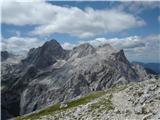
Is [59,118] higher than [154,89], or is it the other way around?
[154,89]

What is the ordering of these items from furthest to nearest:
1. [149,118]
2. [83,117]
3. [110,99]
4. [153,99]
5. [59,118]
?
1. [110,99]
2. [59,118]
3. [83,117]
4. [153,99]
5. [149,118]

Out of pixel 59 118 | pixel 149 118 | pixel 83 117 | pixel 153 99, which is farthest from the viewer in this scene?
pixel 59 118

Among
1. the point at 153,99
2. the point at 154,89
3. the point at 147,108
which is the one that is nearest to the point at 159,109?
the point at 147,108

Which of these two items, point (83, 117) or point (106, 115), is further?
point (83, 117)

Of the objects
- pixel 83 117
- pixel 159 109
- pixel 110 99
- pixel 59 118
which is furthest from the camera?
pixel 110 99

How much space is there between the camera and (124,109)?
5166 cm

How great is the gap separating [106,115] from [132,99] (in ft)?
33.5

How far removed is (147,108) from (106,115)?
7.11 m

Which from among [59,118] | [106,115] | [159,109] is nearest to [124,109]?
[106,115]

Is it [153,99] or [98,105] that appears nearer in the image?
[153,99]

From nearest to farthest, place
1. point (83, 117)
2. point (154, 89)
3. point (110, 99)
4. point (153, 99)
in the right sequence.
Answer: point (153, 99) → point (83, 117) → point (154, 89) → point (110, 99)

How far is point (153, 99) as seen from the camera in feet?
169

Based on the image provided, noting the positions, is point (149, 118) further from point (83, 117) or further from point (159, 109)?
point (83, 117)

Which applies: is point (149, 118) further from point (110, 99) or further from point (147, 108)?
point (110, 99)
